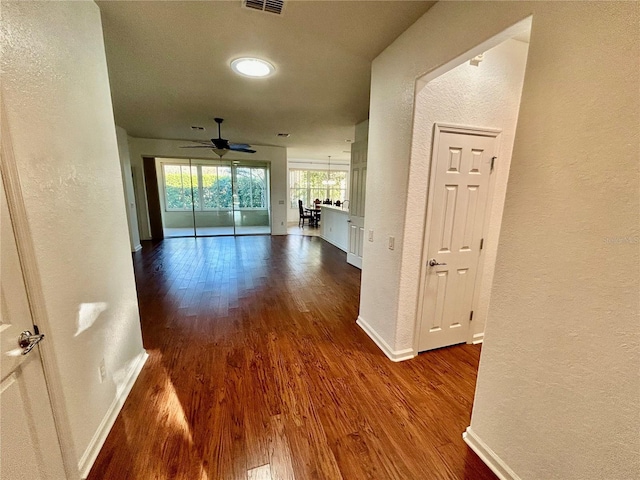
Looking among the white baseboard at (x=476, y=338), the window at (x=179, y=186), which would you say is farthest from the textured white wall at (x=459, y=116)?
the window at (x=179, y=186)

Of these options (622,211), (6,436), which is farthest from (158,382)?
(622,211)

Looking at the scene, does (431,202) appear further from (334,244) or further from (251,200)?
A: (251,200)

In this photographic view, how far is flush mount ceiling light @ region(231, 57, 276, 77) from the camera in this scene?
97.7 inches

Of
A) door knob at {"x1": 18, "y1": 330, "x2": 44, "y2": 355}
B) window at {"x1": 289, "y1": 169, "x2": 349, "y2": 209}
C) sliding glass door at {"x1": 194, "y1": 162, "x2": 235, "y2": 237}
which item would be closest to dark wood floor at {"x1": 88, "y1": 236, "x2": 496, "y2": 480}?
door knob at {"x1": 18, "y1": 330, "x2": 44, "y2": 355}

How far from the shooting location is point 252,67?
260 cm

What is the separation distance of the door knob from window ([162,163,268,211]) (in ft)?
23.8

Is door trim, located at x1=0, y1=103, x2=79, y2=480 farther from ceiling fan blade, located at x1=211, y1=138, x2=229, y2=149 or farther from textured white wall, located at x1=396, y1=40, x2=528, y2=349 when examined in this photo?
ceiling fan blade, located at x1=211, y1=138, x2=229, y2=149

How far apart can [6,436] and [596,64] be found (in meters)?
2.47

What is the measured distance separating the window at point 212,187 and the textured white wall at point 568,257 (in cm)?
725

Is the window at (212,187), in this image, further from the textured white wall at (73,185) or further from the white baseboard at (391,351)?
the white baseboard at (391,351)

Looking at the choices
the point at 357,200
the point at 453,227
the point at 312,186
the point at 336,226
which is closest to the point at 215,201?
the point at 336,226

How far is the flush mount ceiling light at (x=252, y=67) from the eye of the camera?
2480mm

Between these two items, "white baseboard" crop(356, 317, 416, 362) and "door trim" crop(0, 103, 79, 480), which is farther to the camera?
"white baseboard" crop(356, 317, 416, 362)

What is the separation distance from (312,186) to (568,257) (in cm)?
1043
